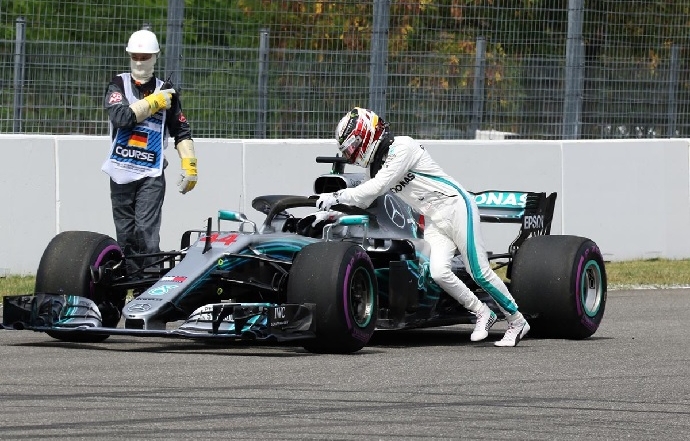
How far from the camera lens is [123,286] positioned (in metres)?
9.80

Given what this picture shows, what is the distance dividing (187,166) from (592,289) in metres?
2.91

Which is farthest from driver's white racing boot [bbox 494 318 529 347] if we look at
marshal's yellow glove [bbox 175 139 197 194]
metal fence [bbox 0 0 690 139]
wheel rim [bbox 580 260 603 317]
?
metal fence [bbox 0 0 690 139]

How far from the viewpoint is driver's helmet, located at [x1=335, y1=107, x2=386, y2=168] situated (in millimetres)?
9805

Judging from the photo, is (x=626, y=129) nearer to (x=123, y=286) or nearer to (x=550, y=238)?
(x=550, y=238)

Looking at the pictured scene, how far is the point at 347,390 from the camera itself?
25.3 feet

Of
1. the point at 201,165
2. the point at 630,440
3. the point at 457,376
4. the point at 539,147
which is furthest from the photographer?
the point at 539,147

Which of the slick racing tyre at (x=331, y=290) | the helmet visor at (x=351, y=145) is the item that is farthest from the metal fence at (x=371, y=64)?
the slick racing tyre at (x=331, y=290)

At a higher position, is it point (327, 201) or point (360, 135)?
point (360, 135)

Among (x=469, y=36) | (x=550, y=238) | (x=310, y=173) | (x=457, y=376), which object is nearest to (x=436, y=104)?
(x=469, y=36)

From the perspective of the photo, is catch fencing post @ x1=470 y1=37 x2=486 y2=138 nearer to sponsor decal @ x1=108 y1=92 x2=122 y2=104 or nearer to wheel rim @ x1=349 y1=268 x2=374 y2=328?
sponsor decal @ x1=108 y1=92 x2=122 y2=104

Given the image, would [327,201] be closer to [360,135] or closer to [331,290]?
[360,135]

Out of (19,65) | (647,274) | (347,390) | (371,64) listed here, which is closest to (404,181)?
(347,390)

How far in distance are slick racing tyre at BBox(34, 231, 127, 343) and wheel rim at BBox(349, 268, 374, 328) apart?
5.03ft

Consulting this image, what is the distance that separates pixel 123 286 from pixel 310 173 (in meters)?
5.11
